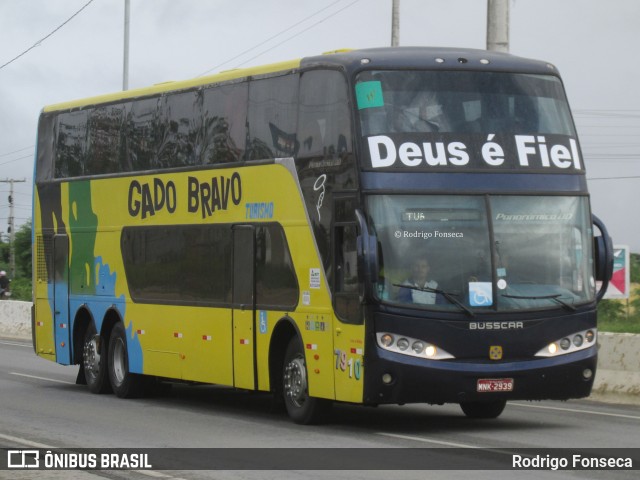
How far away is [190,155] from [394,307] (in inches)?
209

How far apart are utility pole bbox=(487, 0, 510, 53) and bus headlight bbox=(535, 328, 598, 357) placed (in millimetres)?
7427

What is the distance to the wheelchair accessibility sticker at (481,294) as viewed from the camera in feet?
49.6

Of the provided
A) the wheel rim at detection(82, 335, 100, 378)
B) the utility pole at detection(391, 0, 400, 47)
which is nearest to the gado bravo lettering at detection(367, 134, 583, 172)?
the wheel rim at detection(82, 335, 100, 378)

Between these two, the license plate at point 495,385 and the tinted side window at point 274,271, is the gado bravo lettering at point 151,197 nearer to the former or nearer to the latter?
the tinted side window at point 274,271

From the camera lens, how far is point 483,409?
56.3 ft

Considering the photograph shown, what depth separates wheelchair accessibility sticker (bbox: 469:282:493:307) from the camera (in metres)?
15.1

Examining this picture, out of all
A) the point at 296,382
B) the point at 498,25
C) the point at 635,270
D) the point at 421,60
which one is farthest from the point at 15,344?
the point at 421,60

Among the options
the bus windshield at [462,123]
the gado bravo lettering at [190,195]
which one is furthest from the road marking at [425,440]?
the gado bravo lettering at [190,195]

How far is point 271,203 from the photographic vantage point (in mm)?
17266

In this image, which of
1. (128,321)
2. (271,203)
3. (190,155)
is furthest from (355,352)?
(128,321)

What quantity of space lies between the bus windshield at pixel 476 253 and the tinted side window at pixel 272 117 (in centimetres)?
210

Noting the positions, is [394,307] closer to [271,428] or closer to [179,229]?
[271,428]

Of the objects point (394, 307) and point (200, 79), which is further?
point (200, 79)

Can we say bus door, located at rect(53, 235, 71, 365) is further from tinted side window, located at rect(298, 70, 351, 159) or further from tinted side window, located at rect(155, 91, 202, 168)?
tinted side window, located at rect(298, 70, 351, 159)
